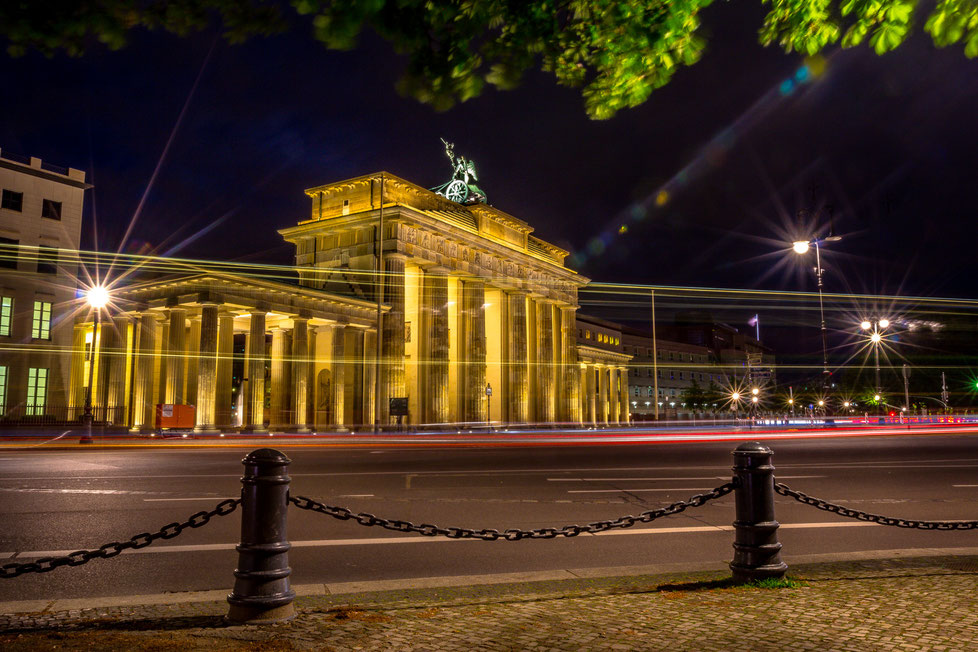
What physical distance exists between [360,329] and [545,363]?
68.1ft

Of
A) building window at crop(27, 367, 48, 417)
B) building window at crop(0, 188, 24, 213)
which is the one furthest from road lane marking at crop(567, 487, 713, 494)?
building window at crop(0, 188, 24, 213)

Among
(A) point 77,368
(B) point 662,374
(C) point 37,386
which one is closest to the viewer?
(C) point 37,386

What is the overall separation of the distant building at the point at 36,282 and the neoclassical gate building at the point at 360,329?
7.97 feet

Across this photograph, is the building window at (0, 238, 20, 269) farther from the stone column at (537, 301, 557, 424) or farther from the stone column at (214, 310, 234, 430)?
the stone column at (537, 301, 557, 424)

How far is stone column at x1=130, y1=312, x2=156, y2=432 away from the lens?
137 feet

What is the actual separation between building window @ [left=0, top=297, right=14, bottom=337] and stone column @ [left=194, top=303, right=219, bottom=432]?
1004 centimetres

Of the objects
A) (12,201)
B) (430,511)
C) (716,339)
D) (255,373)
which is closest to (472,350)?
(255,373)

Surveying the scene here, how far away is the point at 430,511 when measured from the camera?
32.8 ft

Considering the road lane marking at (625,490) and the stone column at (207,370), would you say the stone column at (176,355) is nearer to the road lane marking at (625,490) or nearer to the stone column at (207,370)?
the stone column at (207,370)

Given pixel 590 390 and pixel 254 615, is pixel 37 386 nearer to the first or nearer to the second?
pixel 254 615

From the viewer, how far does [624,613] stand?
4.80 m

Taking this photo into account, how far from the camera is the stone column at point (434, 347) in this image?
164 ft

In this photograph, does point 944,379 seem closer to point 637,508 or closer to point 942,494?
point 942,494

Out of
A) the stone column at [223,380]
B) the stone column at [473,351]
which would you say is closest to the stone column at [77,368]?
the stone column at [223,380]
